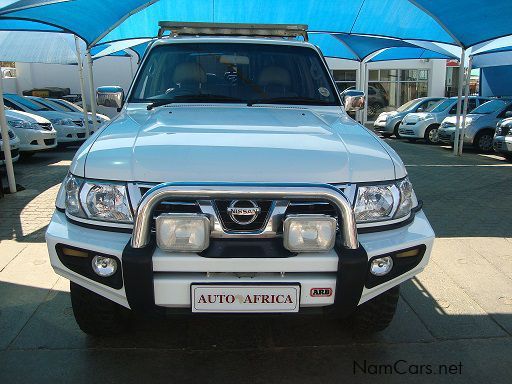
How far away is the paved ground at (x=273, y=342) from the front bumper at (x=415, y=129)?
11.1m

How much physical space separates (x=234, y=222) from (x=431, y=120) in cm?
1401

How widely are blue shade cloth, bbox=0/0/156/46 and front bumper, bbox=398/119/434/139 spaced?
934cm

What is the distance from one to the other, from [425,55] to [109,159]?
16927mm

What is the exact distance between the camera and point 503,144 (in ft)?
33.9

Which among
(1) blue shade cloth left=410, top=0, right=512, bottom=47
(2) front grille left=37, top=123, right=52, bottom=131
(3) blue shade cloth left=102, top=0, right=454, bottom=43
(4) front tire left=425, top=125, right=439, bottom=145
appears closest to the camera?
(1) blue shade cloth left=410, top=0, right=512, bottom=47

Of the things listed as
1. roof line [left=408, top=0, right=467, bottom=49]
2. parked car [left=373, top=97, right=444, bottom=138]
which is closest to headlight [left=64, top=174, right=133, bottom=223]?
roof line [left=408, top=0, right=467, bottom=49]

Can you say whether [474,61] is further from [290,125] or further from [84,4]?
[290,125]

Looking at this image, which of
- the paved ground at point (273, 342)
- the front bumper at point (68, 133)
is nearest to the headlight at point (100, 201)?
the paved ground at point (273, 342)

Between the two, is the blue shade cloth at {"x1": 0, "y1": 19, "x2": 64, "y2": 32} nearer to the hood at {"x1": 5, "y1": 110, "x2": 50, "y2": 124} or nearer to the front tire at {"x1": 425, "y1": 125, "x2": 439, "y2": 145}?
the hood at {"x1": 5, "y1": 110, "x2": 50, "y2": 124}

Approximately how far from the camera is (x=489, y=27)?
966 cm

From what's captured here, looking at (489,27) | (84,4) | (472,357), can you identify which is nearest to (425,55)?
(489,27)

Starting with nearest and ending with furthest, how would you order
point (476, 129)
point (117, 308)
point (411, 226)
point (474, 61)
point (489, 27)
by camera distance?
point (411, 226) < point (117, 308) < point (489, 27) < point (476, 129) < point (474, 61)

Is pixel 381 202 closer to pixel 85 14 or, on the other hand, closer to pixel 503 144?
pixel 85 14

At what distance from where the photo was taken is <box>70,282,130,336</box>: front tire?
2.75 metres
